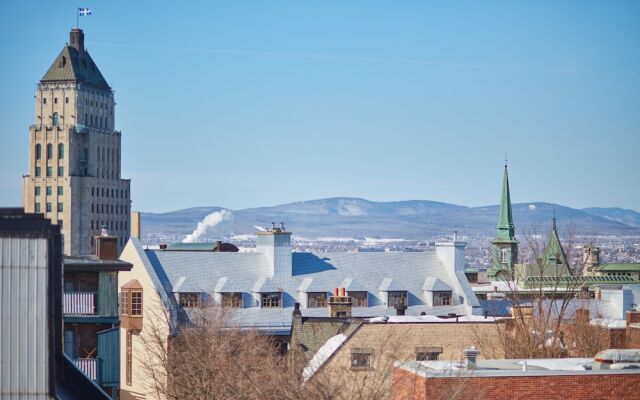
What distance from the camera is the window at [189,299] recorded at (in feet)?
259

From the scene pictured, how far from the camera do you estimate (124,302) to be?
2997 inches

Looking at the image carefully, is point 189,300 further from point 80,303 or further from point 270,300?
point 80,303

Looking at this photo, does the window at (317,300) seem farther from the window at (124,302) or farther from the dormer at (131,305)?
the window at (124,302)

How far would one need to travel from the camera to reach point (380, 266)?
8688 centimetres

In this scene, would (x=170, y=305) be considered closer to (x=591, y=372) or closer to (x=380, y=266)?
(x=380, y=266)

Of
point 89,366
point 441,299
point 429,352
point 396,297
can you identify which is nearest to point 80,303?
point 89,366

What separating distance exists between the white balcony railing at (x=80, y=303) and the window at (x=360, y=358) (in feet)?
31.6

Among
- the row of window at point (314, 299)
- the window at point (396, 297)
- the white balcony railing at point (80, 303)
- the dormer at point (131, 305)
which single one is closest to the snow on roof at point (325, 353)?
the white balcony railing at point (80, 303)

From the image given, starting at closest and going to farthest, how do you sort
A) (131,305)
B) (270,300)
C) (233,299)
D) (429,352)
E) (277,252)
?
1. (429,352)
2. (131,305)
3. (233,299)
4. (270,300)
5. (277,252)

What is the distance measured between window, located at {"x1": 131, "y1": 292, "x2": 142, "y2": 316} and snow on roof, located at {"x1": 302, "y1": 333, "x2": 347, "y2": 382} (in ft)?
59.7

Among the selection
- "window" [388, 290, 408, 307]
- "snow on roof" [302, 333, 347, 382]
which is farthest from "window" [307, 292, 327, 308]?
"snow on roof" [302, 333, 347, 382]

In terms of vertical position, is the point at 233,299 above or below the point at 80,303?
below

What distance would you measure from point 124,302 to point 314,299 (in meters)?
11.5

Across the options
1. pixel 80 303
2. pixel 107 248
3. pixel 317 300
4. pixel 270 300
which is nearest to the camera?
pixel 80 303
